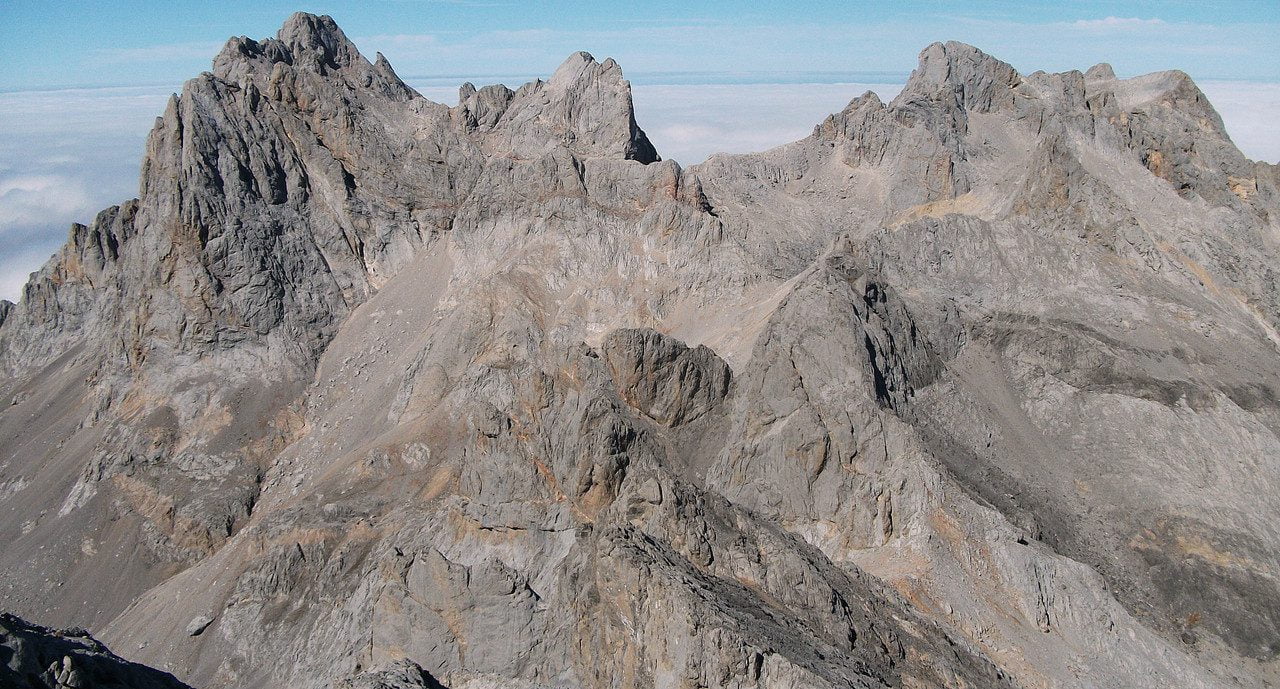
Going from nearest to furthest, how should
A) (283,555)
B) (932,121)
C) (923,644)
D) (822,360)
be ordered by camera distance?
(923,644)
(822,360)
(283,555)
(932,121)

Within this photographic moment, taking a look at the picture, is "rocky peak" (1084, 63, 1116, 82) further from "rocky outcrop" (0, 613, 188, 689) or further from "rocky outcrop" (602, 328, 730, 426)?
"rocky outcrop" (0, 613, 188, 689)

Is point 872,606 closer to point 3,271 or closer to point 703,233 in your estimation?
point 703,233

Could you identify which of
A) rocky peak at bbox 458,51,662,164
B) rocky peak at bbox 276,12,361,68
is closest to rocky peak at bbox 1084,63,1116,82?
rocky peak at bbox 458,51,662,164

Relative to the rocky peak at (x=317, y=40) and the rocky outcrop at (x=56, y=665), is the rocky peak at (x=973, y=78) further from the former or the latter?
the rocky outcrop at (x=56, y=665)

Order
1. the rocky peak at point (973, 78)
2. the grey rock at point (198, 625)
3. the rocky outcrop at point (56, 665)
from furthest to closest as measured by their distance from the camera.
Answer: the rocky peak at point (973, 78) → the grey rock at point (198, 625) → the rocky outcrop at point (56, 665)

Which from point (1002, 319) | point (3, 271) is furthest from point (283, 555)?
point (3, 271)

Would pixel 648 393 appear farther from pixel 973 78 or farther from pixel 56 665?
pixel 973 78

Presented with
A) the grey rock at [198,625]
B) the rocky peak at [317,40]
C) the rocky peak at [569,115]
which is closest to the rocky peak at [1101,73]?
the rocky peak at [569,115]

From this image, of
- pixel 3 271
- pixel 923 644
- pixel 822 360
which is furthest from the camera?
pixel 3 271
